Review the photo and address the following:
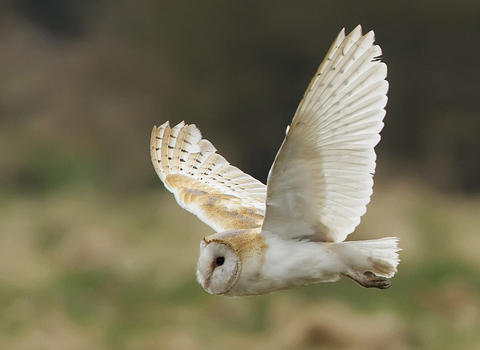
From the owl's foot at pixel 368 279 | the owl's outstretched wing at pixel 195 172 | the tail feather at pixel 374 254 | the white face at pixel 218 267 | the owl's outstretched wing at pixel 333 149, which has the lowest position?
the white face at pixel 218 267

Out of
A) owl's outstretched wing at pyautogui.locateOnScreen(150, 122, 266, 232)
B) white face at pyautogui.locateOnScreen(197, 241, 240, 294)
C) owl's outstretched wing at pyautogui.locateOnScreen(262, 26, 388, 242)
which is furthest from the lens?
owl's outstretched wing at pyautogui.locateOnScreen(150, 122, 266, 232)

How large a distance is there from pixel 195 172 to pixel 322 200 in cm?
96

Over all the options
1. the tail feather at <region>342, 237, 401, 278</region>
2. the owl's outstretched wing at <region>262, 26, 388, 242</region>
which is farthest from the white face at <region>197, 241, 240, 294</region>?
the tail feather at <region>342, 237, 401, 278</region>

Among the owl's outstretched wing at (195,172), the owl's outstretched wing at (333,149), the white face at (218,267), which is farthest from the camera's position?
the owl's outstretched wing at (195,172)

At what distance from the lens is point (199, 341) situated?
8.70 meters

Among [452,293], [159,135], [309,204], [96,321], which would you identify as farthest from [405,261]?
[309,204]

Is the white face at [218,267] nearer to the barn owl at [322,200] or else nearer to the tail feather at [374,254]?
the barn owl at [322,200]

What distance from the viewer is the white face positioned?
2.17m

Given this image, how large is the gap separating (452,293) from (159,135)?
727 centimetres

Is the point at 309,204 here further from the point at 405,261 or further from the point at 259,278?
the point at 405,261

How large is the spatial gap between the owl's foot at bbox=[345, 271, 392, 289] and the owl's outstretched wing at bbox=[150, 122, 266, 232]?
61cm

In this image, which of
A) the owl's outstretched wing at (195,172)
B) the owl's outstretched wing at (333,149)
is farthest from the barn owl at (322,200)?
the owl's outstretched wing at (195,172)

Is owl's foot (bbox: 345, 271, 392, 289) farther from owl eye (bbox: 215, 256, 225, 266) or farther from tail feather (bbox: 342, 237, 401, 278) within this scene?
owl eye (bbox: 215, 256, 225, 266)

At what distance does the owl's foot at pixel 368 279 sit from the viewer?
225cm
